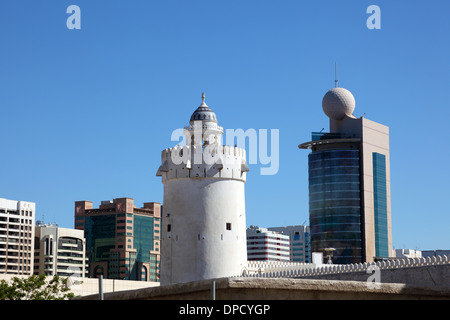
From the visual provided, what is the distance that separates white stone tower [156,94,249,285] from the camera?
5938cm

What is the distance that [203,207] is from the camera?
59781 mm

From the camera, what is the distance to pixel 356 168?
541 feet

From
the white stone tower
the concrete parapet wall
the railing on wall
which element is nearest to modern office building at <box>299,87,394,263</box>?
the railing on wall

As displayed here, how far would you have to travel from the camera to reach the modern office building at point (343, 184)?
163 m

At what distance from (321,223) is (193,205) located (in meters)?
109

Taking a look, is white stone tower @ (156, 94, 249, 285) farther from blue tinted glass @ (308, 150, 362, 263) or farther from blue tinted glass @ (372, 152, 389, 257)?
blue tinted glass @ (372, 152, 389, 257)

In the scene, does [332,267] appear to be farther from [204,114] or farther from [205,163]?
[204,114]

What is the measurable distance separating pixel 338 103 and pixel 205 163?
104895 mm

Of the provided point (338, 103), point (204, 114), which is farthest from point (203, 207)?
point (338, 103)

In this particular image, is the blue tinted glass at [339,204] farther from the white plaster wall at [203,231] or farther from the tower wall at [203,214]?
the white plaster wall at [203,231]

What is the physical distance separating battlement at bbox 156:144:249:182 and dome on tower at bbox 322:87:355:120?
3959 inches
